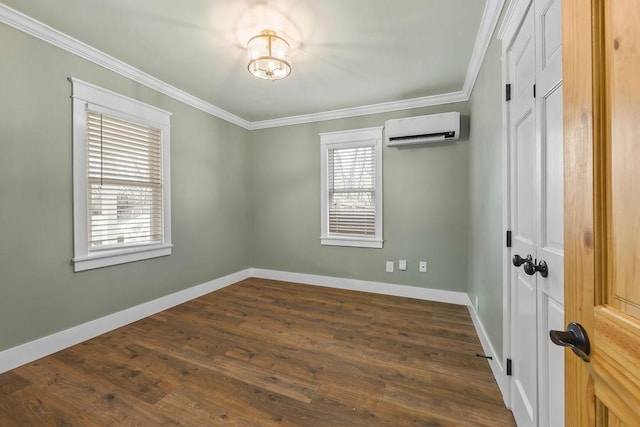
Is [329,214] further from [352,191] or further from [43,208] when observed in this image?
[43,208]

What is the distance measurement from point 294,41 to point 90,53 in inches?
72.8

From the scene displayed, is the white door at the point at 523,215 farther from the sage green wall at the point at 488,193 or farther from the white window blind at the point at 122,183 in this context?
the white window blind at the point at 122,183

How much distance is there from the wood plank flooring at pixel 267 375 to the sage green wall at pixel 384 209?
78 cm

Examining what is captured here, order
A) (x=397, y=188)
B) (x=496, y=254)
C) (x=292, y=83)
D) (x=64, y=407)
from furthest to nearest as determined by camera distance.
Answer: (x=397, y=188), (x=292, y=83), (x=496, y=254), (x=64, y=407)

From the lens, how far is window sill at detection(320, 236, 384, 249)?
11.9 feet

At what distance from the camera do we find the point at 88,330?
2.37 metres

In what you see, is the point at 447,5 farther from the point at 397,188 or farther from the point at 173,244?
the point at 173,244

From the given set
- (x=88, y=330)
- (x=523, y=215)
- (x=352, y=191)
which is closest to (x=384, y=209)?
(x=352, y=191)

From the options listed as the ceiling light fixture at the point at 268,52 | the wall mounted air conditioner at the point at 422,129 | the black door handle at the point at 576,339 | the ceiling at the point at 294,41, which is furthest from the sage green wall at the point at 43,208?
the black door handle at the point at 576,339

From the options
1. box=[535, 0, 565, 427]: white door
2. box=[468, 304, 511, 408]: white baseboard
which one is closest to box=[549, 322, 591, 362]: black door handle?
box=[535, 0, 565, 427]: white door

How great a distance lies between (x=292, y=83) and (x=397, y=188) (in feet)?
6.07

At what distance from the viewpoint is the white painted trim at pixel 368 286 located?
10.7ft

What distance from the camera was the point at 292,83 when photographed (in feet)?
9.71

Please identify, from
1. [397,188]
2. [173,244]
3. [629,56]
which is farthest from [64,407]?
[397,188]
